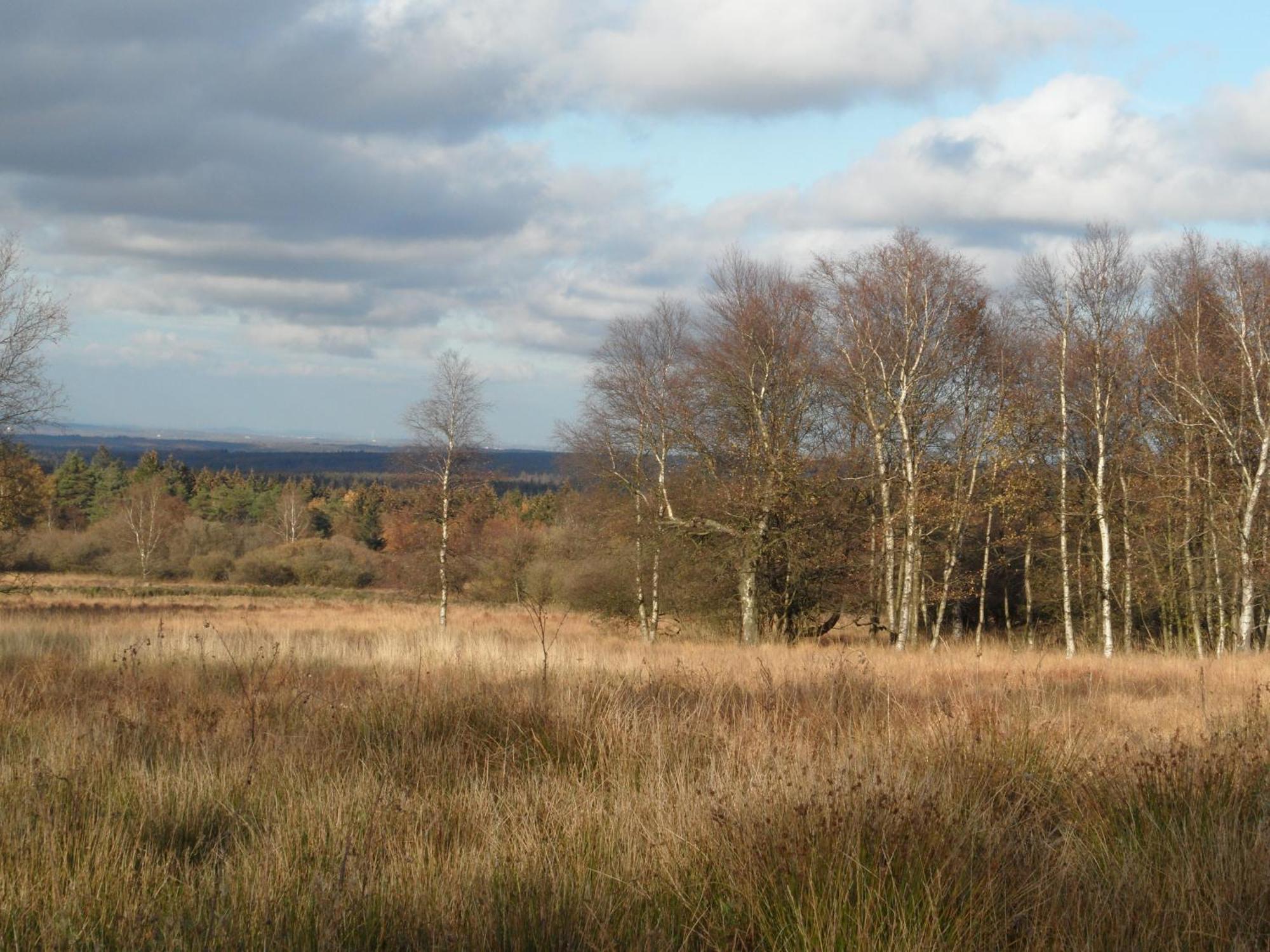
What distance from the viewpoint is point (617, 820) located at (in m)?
4.43

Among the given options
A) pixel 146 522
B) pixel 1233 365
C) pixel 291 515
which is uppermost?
pixel 1233 365

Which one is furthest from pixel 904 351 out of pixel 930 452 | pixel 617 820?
pixel 617 820

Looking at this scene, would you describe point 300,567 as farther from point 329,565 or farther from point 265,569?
point 265,569

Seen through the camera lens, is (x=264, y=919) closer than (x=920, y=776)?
Yes

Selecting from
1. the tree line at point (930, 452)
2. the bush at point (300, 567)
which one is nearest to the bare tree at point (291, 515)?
the bush at point (300, 567)

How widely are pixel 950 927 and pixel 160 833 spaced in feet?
11.0

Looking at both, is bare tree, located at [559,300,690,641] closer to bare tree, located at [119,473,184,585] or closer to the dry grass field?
the dry grass field

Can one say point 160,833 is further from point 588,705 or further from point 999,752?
point 999,752

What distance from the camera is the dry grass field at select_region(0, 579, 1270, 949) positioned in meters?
3.46

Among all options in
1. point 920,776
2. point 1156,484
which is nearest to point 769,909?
point 920,776

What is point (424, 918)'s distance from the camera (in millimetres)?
3506

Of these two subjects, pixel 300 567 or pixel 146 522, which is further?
pixel 300 567

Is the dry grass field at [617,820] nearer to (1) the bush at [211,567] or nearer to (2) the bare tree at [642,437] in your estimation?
(2) the bare tree at [642,437]

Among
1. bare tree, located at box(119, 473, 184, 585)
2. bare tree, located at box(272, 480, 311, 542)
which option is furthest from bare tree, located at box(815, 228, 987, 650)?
bare tree, located at box(272, 480, 311, 542)
